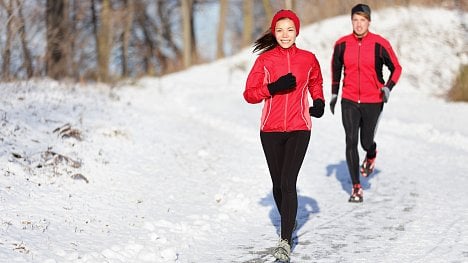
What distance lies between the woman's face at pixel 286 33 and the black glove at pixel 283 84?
10.9 inches

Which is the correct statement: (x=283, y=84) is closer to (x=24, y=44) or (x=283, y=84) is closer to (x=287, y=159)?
(x=287, y=159)

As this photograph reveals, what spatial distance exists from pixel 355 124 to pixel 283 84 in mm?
2740

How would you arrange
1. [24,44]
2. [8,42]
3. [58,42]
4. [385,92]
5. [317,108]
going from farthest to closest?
[58,42]
[24,44]
[8,42]
[385,92]
[317,108]

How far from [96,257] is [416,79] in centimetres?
1846

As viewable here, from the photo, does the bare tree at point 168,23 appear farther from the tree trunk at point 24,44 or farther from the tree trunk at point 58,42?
the tree trunk at point 24,44

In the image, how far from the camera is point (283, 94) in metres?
5.56

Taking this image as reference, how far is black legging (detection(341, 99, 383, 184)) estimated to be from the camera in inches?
309

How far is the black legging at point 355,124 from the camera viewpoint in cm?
785

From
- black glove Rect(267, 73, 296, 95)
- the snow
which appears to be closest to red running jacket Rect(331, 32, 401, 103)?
the snow

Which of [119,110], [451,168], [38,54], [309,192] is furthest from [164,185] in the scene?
[38,54]

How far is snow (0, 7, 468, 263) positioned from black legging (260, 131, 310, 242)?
0.35 metres

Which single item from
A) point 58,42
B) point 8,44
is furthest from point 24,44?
point 58,42

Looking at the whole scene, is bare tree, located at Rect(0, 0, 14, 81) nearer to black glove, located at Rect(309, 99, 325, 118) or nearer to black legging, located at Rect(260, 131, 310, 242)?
black legging, located at Rect(260, 131, 310, 242)

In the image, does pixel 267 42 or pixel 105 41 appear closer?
pixel 267 42
